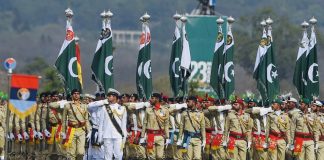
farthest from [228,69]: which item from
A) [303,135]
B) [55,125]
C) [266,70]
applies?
[55,125]

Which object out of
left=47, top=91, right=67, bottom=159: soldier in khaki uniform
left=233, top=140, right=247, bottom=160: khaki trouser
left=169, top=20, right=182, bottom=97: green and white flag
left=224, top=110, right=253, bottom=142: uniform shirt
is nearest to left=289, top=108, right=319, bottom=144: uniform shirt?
left=224, top=110, right=253, bottom=142: uniform shirt

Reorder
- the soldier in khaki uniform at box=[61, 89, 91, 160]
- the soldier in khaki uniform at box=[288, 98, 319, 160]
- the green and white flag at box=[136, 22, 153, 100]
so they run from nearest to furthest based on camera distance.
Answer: the soldier in khaki uniform at box=[61, 89, 91, 160]
the soldier in khaki uniform at box=[288, 98, 319, 160]
the green and white flag at box=[136, 22, 153, 100]

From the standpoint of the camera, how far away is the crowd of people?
39219 mm

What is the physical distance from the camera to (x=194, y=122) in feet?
129

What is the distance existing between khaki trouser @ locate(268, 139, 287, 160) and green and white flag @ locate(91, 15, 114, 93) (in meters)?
4.29

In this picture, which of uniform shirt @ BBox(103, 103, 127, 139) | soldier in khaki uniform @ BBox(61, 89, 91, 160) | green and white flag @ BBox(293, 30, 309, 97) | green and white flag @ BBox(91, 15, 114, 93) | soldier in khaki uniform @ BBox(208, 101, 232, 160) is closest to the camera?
uniform shirt @ BBox(103, 103, 127, 139)

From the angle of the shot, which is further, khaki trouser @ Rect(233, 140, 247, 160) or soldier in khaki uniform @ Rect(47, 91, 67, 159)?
khaki trouser @ Rect(233, 140, 247, 160)

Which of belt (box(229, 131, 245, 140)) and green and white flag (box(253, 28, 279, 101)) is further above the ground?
green and white flag (box(253, 28, 279, 101))

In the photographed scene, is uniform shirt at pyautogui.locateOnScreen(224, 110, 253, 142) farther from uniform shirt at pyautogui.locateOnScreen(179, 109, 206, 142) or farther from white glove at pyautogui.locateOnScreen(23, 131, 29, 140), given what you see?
white glove at pyautogui.locateOnScreen(23, 131, 29, 140)

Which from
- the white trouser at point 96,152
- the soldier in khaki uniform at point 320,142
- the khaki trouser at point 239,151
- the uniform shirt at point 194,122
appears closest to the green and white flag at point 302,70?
the soldier in khaki uniform at point 320,142

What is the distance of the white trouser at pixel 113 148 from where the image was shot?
1434 inches

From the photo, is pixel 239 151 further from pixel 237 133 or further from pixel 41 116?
pixel 41 116

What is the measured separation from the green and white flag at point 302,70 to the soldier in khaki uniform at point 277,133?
7.96 ft

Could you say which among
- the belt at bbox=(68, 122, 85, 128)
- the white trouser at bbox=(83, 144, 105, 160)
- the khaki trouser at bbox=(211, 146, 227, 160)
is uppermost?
the belt at bbox=(68, 122, 85, 128)
